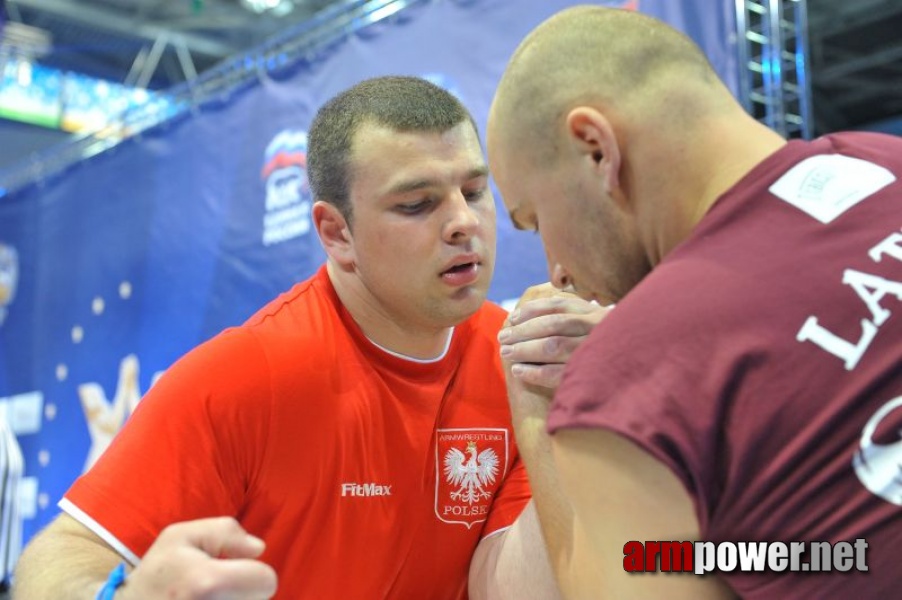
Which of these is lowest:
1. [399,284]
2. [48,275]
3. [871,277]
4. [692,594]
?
[48,275]

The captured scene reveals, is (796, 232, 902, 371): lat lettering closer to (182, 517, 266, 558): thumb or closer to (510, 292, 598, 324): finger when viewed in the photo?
(510, 292, 598, 324): finger

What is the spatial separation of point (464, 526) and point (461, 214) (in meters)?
0.53

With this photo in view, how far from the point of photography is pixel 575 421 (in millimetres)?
917

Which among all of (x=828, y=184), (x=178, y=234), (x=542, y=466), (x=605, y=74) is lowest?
(x=178, y=234)

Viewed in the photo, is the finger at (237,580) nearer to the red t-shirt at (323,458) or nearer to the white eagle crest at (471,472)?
the red t-shirt at (323,458)

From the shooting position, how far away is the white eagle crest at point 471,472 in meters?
1.66

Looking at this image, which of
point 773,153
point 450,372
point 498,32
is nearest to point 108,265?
point 498,32

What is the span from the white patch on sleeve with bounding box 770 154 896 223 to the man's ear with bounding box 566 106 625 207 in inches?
7.1

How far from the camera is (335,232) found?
5.74 ft

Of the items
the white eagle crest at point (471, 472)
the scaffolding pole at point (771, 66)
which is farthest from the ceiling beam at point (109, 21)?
the white eagle crest at point (471, 472)

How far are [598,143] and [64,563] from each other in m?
0.90

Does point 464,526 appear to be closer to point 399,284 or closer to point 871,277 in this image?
point 399,284

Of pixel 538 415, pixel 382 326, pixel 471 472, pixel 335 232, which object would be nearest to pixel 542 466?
pixel 538 415

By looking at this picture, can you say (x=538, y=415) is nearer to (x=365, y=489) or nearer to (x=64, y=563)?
(x=365, y=489)
